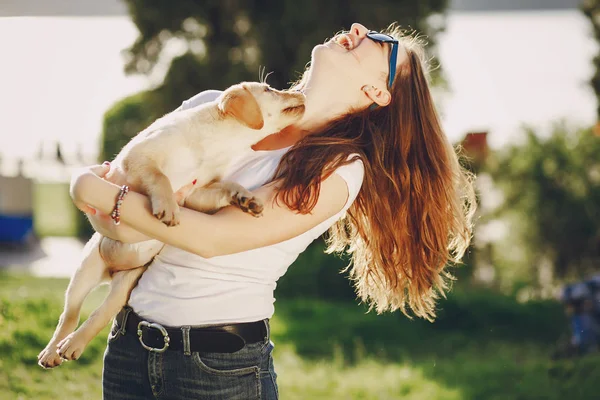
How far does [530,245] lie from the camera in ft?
35.7

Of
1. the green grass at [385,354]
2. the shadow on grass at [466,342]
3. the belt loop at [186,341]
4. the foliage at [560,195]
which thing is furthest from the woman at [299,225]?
the foliage at [560,195]

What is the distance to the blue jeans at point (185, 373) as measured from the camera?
2.23 meters

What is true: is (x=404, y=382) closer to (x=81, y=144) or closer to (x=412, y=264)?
(x=412, y=264)

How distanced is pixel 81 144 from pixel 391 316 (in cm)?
670

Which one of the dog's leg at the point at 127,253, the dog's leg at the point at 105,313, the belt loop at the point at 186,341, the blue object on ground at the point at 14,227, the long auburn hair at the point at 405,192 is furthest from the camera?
the blue object on ground at the point at 14,227

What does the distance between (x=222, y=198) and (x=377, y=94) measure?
735mm

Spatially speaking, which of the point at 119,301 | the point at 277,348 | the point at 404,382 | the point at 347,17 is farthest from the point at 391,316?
the point at 119,301

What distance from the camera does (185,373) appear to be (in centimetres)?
222

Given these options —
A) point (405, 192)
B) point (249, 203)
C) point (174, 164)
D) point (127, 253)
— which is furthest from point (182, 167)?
point (405, 192)

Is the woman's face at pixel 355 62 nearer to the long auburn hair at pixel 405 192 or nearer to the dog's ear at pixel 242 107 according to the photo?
the long auburn hair at pixel 405 192

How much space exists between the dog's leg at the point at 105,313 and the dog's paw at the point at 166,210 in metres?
0.39

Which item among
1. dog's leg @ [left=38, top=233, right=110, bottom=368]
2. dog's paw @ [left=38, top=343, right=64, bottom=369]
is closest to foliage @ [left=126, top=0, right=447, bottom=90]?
dog's leg @ [left=38, top=233, right=110, bottom=368]

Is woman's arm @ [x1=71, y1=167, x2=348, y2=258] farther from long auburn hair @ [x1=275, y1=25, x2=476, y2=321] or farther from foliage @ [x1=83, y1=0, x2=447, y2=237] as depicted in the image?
foliage @ [x1=83, y1=0, x2=447, y2=237]

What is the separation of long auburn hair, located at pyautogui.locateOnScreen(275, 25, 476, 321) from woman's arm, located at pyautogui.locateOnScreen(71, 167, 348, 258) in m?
0.41
